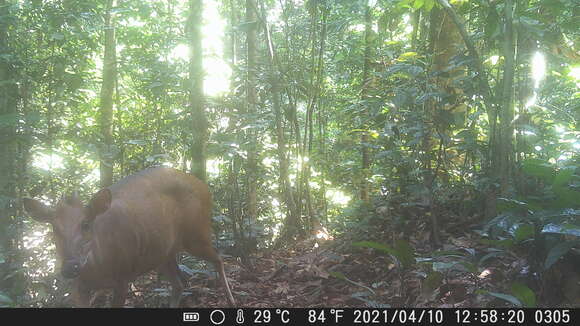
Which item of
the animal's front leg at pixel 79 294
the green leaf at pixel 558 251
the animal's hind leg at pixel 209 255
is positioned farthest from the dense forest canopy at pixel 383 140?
the animal's front leg at pixel 79 294

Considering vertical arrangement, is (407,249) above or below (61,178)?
below

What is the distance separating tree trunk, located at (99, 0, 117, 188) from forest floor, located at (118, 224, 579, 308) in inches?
61.4

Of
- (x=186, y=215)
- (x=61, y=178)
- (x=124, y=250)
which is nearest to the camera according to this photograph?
(x=124, y=250)

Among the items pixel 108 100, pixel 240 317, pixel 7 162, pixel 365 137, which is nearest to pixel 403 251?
pixel 240 317

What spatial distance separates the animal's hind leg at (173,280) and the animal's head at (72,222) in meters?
1.28

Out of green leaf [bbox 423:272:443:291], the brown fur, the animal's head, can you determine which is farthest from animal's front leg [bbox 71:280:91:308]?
green leaf [bbox 423:272:443:291]

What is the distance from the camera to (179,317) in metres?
3.24

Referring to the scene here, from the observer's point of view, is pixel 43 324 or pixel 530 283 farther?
pixel 530 283

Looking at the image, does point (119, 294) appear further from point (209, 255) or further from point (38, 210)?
point (209, 255)

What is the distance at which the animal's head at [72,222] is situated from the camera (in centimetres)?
319

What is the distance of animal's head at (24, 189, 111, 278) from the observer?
319cm

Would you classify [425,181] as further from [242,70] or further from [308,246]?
[242,70]

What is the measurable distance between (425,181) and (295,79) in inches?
122

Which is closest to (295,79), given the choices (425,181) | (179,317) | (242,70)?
(242,70)
